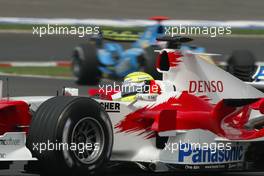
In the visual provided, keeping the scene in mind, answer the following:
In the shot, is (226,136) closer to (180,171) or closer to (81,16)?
(180,171)

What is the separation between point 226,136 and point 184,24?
1821cm

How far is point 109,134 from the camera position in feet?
29.5

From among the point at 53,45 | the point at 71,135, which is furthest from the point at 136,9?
the point at 71,135

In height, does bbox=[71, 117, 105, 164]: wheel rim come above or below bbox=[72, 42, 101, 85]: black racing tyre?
below

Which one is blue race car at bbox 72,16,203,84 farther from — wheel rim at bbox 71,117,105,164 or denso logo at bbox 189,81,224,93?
wheel rim at bbox 71,117,105,164

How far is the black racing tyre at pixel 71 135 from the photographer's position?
856 cm

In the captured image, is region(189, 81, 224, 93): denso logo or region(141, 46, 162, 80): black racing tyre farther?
region(141, 46, 162, 80): black racing tyre

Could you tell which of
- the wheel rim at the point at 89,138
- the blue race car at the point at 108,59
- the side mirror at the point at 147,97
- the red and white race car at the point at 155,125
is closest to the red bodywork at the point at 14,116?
the red and white race car at the point at 155,125

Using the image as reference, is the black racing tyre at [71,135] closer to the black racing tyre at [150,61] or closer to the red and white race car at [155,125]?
the red and white race car at [155,125]

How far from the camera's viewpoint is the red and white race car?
28.4ft

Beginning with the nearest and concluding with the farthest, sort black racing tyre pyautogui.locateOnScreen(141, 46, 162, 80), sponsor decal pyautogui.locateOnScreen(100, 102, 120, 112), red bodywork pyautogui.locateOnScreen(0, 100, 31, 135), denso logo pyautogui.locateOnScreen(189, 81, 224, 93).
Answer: red bodywork pyautogui.locateOnScreen(0, 100, 31, 135)
sponsor decal pyautogui.locateOnScreen(100, 102, 120, 112)
denso logo pyautogui.locateOnScreen(189, 81, 224, 93)
black racing tyre pyautogui.locateOnScreen(141, 46, 162, 80)

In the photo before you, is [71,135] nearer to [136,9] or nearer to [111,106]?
[111,106]

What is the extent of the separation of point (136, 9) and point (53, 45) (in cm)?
778

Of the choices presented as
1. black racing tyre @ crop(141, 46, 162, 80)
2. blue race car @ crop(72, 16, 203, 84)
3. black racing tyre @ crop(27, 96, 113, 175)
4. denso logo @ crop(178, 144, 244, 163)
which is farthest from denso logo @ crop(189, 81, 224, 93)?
blue race car @ crop(72, 16, 203, 84)
